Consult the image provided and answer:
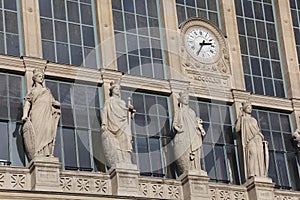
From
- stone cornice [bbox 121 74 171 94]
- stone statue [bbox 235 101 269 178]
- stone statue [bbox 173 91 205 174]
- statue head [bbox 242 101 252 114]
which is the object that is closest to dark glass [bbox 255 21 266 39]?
statue head [bbox 242 101 252 114]

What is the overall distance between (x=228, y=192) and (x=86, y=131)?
3774mm

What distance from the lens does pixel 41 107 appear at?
85.4 ft

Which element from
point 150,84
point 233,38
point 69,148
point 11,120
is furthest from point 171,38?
point 11,120

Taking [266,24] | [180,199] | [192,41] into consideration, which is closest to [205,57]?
[192,41]

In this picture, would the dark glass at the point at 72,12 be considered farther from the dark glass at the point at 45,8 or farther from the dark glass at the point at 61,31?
the dark glass at the point at 45,8

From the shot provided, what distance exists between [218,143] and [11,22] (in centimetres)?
606

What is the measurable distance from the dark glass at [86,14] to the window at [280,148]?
4976 mm

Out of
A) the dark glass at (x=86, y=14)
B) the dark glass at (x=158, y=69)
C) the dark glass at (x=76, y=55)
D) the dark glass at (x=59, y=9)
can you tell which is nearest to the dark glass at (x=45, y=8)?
the dark glass at (x=59, y=9)

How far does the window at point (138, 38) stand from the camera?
28.8 m

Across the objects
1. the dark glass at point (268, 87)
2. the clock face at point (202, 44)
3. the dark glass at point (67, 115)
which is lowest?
Answer: the dark glass at point (67, 115)

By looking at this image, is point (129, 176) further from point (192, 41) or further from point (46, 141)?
point (192, 41)

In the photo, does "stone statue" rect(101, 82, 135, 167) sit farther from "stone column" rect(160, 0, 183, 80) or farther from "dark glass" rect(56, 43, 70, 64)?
"stone column" rect(160, 0, 183, 80)

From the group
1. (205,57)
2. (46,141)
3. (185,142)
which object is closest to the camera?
(46,141)

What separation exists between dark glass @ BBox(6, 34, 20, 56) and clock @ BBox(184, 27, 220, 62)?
15.8ft
